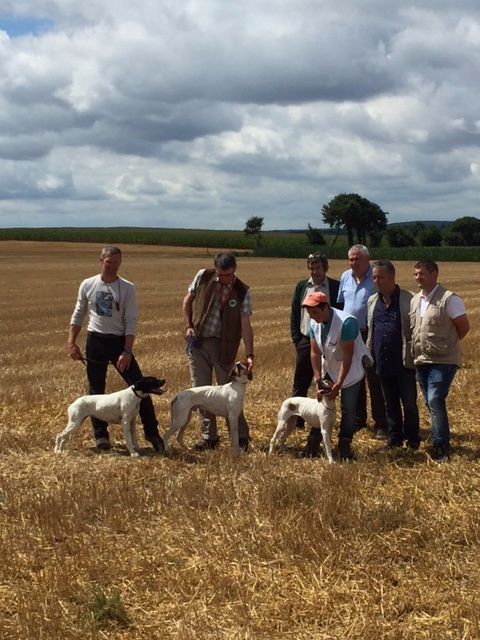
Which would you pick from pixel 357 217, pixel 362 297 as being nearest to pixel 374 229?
pixel 357 217

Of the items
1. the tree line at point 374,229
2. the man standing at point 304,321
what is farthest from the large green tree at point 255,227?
the man standing at point 304,321

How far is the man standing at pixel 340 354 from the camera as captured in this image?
736 centimetres

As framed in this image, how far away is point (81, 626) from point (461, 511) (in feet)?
10.2

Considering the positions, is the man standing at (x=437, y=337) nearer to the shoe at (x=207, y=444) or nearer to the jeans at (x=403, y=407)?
the jeans at (x=403, y=407)

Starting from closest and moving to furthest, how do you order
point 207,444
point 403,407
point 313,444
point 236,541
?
point 236,541
point 313,444
point 403,407
point 207,444

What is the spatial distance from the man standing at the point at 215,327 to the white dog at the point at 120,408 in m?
0.78

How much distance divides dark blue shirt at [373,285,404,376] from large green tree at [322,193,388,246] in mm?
95917

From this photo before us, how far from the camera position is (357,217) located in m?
104

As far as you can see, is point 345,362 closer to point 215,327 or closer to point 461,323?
point 461,323

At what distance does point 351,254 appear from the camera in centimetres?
866

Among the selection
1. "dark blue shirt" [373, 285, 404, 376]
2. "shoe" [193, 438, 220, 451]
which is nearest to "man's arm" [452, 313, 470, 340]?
"dark blue shirt" [373, 285, 404, 376]

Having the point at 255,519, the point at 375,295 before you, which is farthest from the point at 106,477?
the point at 375,295

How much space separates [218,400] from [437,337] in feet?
7.53

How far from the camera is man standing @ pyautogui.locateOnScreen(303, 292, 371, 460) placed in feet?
24.1
